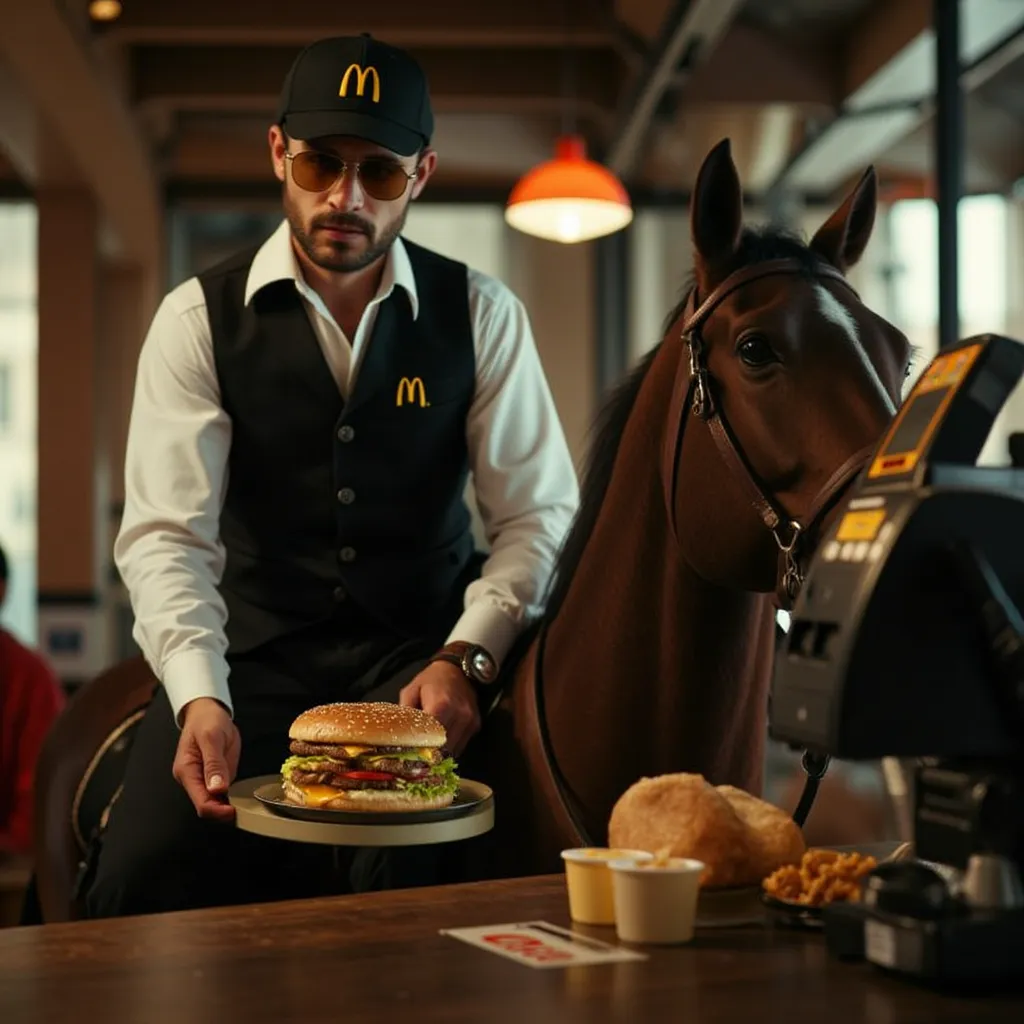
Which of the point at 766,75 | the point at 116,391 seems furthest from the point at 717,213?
the point at 116,391

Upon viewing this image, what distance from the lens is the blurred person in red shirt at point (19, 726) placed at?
489cm

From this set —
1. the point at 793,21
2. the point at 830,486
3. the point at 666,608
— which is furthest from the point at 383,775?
the point at 793,21

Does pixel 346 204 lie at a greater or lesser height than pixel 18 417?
lesser

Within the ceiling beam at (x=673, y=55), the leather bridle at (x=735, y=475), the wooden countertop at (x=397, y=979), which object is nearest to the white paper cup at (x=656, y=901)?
the wooden countertop at (x=397, y=979)

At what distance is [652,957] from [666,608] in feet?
3.21

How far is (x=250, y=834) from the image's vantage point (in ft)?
7.88

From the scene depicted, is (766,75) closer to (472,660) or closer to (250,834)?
(472,660)

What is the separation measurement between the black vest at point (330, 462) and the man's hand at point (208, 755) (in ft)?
1.18

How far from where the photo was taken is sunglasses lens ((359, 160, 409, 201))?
7.91ft

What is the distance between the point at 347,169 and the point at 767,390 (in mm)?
784

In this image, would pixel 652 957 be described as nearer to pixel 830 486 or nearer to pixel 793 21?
pixel 830 486

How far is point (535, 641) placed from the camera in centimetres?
241

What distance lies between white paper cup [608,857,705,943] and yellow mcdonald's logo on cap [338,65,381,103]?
1.45 metres

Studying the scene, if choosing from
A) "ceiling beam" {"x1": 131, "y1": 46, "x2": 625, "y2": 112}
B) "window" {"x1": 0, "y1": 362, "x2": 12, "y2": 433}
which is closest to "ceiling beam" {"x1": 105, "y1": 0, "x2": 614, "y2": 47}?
"ceiling beam" {"x1": 131, "y1": 46, "x2": 625, "y2": 112}
